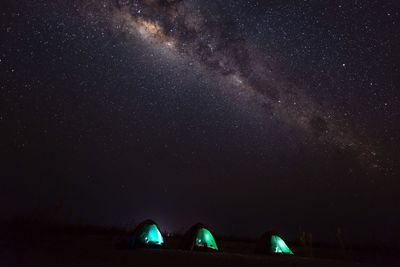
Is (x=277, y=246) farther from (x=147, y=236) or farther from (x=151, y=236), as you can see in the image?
(x=147, y=236)

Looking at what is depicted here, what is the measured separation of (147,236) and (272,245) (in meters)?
Answer: 7.03

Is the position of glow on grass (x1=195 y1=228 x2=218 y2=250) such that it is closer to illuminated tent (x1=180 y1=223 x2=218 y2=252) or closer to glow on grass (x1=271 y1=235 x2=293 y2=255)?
illuminated tent (x1=180 y1=223 x2=218 y2=252)

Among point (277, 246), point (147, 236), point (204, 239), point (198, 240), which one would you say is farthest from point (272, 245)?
point (147, 236)

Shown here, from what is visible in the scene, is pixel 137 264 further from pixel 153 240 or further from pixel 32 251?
pixel 153 240

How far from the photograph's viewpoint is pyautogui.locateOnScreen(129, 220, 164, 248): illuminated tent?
17.9 metres

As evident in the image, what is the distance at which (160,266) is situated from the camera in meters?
12.0

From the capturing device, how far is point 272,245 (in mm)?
19109

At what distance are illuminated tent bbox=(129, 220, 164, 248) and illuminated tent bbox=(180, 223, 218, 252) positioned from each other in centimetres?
141

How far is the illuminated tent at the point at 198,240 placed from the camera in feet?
59.7

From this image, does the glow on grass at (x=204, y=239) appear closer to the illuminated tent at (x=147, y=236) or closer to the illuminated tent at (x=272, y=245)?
the illuminated tent at (x=147, y=236)

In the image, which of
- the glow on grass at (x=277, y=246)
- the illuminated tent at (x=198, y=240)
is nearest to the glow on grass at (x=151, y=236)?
the illuminated tent at (x=198, y=240)

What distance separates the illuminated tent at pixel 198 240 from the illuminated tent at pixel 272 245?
2.73 meters

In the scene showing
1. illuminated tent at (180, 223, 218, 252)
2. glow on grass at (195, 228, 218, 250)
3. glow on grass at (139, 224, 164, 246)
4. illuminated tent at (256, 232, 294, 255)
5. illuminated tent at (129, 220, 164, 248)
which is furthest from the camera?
illuminated tent at (256, 232, 294, 255)

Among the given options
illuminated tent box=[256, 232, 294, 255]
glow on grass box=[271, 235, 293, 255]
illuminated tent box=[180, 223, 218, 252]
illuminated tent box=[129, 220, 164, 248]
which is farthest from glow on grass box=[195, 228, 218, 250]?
glow on grass box=[271, 235, 293, 255]
